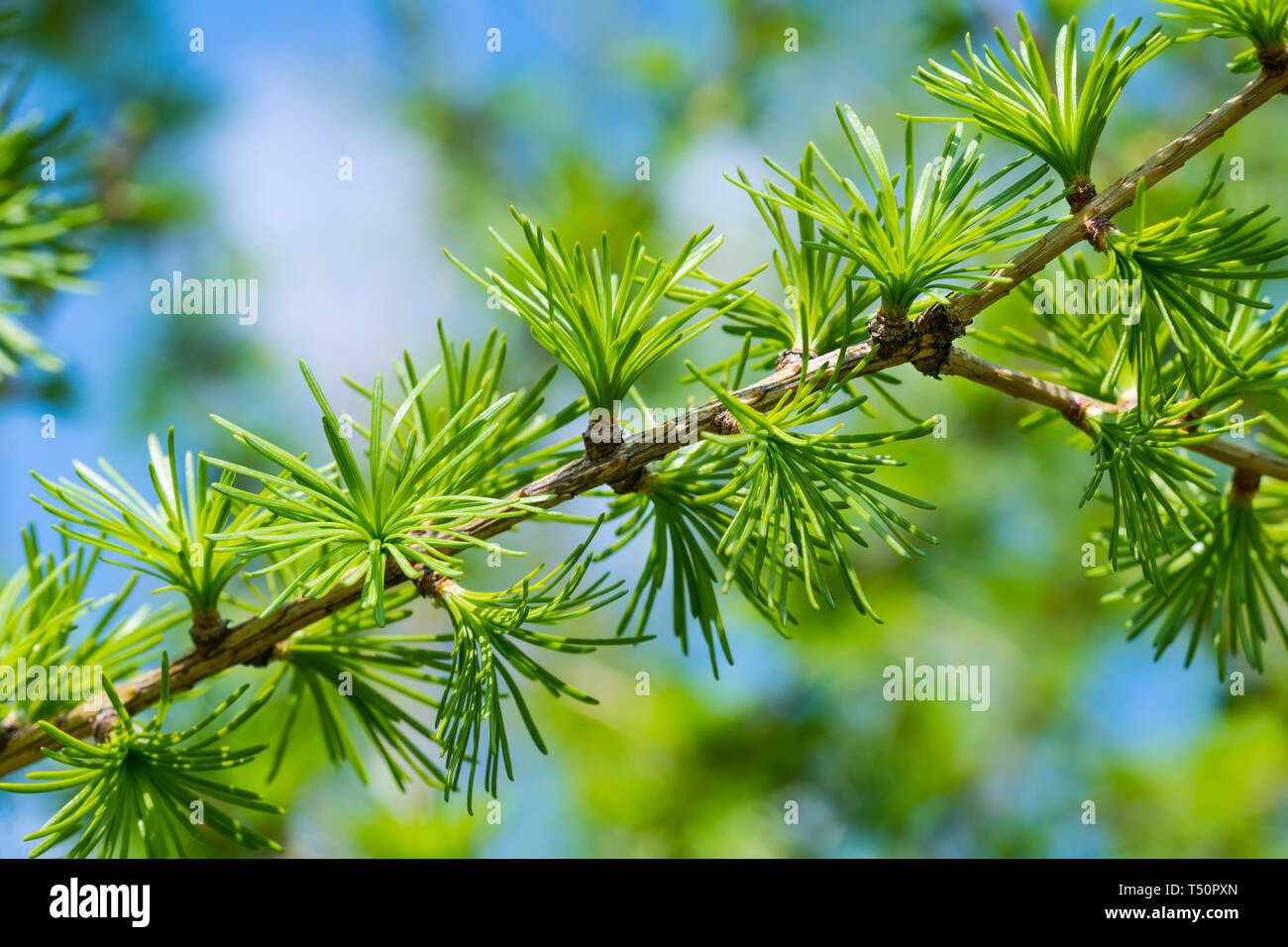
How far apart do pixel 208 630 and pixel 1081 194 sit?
1.33 feet

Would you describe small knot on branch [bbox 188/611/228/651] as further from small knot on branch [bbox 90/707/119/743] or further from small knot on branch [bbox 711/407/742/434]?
small knot on branch [bbox 711/407/742/434]

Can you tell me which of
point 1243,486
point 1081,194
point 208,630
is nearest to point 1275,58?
point 1081,194

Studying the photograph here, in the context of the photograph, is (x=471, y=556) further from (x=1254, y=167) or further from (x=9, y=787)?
(x=1254, y=167)

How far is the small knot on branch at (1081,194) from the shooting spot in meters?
0.37

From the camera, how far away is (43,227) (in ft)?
1.87

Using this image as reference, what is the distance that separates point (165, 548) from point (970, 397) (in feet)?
3.48

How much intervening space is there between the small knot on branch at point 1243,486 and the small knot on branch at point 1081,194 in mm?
177


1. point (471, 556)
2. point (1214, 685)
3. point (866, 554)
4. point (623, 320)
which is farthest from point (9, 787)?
point (1214, 685)

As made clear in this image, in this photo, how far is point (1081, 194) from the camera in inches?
14.7

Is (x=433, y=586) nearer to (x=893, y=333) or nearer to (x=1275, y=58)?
(x=893, y=333)

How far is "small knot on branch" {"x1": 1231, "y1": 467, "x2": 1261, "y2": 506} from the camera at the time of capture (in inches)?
18.2

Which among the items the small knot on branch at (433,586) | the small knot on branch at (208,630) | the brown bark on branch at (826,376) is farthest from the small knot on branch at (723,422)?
the small knot on branch at (208,630)

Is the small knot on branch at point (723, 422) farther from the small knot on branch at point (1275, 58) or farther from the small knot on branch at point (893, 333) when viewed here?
the small knot on branch at point (1275, 58)

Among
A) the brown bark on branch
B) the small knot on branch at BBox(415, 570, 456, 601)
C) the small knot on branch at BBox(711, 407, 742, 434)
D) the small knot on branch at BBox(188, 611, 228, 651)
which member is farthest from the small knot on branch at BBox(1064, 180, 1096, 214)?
the small knot on branch at BBox(188, 611, 228, 651)
